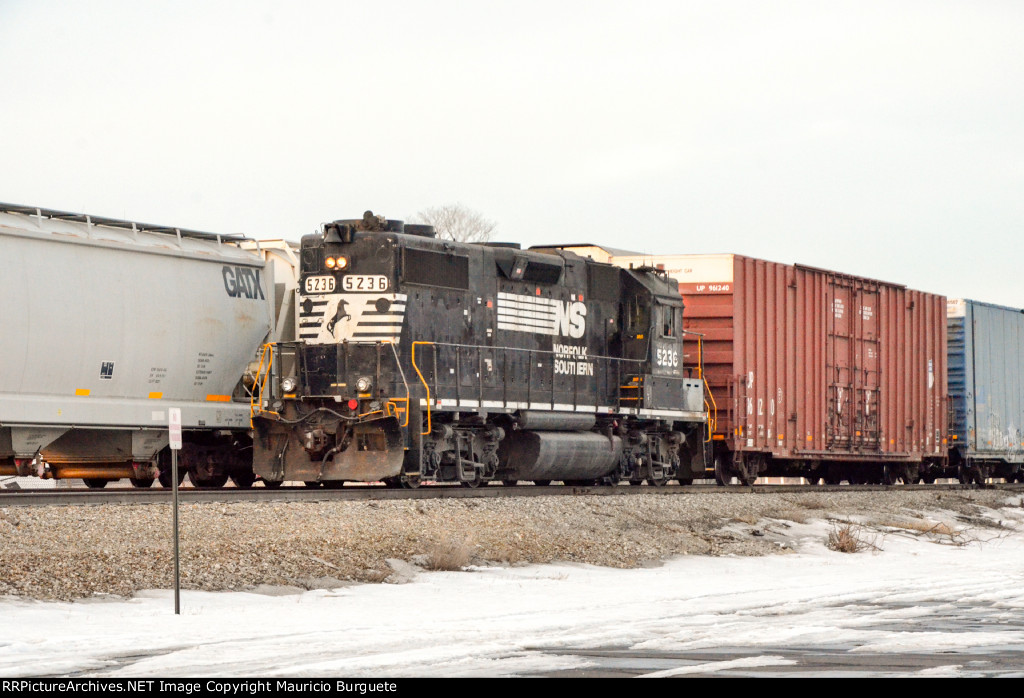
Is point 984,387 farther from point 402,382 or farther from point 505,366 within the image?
point 402,382

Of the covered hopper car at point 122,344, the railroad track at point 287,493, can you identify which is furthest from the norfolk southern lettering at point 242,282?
the railroad track at point 287,493

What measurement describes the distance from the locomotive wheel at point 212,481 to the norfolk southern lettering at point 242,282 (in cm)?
288

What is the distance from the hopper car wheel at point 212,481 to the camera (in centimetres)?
2150

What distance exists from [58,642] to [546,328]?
1342 centimetres

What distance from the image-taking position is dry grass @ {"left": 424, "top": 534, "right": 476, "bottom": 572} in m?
14.9

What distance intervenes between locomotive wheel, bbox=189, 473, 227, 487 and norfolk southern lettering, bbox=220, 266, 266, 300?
2881 mm

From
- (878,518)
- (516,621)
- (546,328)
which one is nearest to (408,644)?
(516,621)

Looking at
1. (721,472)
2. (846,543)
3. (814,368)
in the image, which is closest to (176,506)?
(846,543)

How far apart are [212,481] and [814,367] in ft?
42.0

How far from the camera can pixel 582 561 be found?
16422 mm

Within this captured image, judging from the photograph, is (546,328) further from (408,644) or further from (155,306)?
(408,644)

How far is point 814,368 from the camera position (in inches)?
1110
